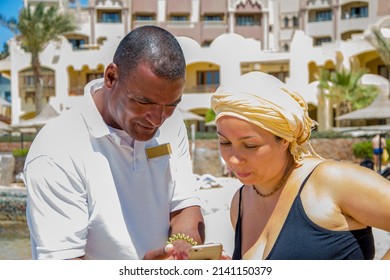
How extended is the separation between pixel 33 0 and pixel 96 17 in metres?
0.35

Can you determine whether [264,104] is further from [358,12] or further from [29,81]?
[358,12]

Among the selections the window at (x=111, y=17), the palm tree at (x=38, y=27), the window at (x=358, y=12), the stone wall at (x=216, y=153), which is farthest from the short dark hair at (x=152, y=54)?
the stone wall at (x=216, y=153)

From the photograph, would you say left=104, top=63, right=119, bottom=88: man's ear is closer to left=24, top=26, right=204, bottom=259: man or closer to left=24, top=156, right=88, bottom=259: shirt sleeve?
left=24, top=26, right=204, bottom=259: man

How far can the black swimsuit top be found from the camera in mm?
1300

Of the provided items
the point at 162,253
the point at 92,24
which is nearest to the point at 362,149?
the point at 92,24

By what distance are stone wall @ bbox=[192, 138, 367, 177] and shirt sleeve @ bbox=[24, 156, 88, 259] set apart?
18.6 feet

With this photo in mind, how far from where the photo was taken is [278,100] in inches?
51.8

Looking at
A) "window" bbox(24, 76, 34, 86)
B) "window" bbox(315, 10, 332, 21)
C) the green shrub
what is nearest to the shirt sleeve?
"window" bbox(24, 76, 34, 86)

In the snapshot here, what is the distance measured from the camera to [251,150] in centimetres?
136

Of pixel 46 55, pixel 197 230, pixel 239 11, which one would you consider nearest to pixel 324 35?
pixel 239 11

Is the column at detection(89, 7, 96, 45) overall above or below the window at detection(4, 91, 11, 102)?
above

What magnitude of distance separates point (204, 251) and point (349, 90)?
853 centimetres

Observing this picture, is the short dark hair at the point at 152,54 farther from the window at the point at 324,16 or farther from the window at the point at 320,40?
the window at the point at 320,40

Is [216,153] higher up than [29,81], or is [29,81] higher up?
[29,81]
